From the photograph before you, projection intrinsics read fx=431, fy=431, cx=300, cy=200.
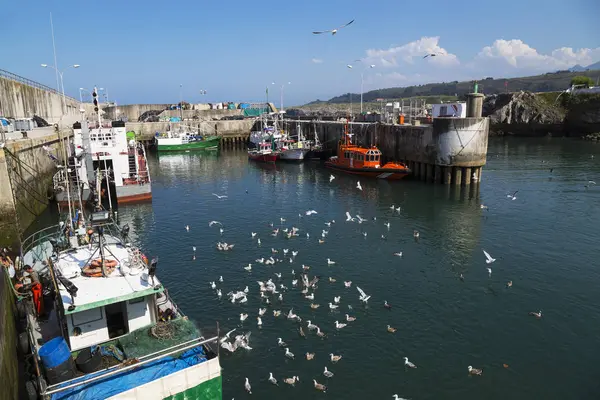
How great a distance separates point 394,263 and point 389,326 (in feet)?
28.2

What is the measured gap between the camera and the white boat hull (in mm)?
76725

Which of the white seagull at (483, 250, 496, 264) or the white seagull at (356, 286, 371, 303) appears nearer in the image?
the white seagull at (356, 286, 371, 303)

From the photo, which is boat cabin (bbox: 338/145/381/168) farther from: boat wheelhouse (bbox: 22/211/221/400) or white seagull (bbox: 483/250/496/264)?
boat wheelhouse (bbox: 22/211/221/400)

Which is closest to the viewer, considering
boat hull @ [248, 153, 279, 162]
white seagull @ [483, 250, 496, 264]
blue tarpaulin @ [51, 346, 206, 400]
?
blue tarpaulin @ [51, 346, 206, 400]

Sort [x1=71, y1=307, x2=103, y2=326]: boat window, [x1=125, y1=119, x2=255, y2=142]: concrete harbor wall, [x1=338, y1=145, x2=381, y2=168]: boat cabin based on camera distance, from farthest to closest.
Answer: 1. [x1=125, y1=119, x2=255, y2=142]: concrete harbor wall
2. [x1=338, y1=145, x2=381, y2=168]: boat cabin
3. [x1=71, y1=307, x2=103, y2=326]: boat window

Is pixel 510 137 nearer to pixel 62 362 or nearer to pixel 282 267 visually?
pixel 282 267

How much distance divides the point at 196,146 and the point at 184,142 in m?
2.82

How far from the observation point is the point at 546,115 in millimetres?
108750

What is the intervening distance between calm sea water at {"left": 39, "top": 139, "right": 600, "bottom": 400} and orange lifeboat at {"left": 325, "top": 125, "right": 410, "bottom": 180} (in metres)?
3.76

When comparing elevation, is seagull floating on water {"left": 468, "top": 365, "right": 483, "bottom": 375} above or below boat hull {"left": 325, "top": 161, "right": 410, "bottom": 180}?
below

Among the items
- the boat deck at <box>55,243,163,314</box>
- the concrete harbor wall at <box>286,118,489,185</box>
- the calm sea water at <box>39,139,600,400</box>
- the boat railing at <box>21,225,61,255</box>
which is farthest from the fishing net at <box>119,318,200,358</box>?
the concrete harbor wall at <box>286,118,489,185</box>

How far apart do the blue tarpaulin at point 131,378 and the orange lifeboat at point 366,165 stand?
46.8 meters

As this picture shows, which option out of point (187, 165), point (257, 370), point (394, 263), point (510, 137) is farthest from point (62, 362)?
point (510, 137)

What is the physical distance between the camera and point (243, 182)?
196ft
